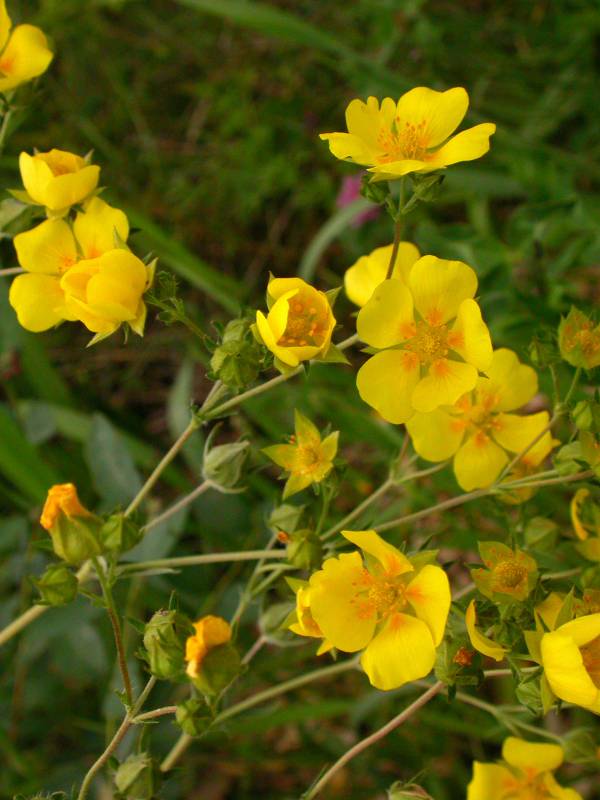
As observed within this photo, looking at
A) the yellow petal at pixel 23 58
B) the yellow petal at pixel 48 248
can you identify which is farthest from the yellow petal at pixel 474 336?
the yellow petal at pixel 23 58

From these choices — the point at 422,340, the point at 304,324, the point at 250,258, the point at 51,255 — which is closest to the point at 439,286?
the point at 422,340

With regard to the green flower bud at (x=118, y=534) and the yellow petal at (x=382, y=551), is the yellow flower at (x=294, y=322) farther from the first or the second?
the green flower bud at (x=118, y=534)

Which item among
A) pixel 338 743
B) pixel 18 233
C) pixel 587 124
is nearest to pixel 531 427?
pixel 18 233

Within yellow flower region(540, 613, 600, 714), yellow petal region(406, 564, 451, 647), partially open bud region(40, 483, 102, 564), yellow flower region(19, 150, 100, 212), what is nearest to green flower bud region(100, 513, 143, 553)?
partially open bud region(40, 483, 102, 564)

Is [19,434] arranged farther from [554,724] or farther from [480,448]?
[554,724]

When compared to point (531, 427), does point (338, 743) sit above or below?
below

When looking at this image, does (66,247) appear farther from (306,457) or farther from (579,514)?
(579,514)

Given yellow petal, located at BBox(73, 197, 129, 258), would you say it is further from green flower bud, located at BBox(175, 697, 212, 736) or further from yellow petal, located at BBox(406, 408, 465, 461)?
green flower bud, located at BBox(175, 697, 212, 736)
